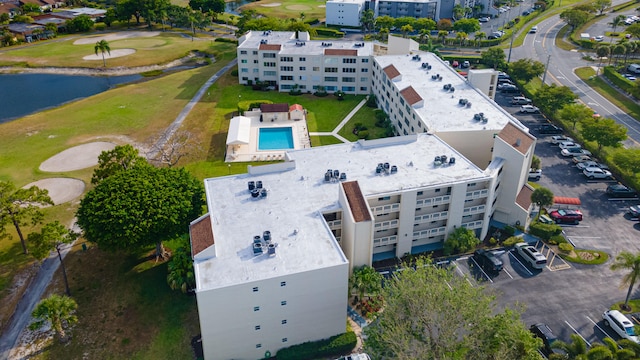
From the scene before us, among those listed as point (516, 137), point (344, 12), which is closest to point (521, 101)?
point (516, 137)

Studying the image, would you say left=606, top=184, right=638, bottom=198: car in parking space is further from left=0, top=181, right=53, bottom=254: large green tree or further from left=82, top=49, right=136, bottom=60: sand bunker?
left=82, top=49, right=136, bottom=60: sand bunker

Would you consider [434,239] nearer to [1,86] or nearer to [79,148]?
[79,148]

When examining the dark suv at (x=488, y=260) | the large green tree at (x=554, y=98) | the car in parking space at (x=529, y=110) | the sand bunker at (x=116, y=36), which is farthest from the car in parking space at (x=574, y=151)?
the sand bunker at (x=116, y=36)

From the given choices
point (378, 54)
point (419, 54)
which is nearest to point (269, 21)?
point (378, 54)

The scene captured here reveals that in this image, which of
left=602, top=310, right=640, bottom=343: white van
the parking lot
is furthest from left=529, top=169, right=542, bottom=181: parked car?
left=602, top=310, right=640, bottom=343: white van

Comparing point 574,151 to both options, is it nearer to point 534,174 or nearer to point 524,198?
point 534,174
